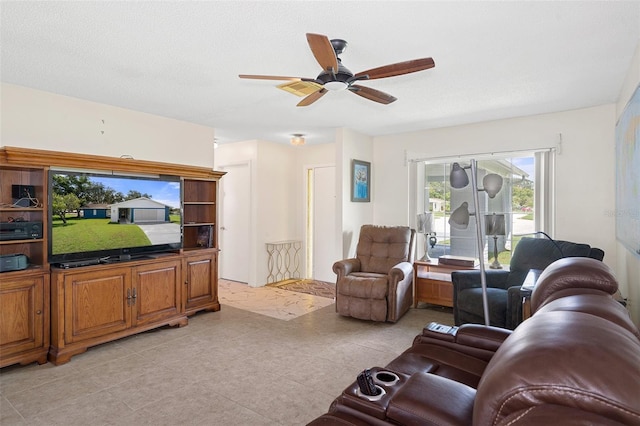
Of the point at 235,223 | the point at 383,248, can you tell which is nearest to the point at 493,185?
the point at 383,248

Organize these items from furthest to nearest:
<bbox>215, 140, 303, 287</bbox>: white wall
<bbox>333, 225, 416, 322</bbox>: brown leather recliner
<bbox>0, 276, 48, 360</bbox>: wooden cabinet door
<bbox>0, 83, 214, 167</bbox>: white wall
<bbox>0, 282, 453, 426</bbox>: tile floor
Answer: <bbox>215, 140, 303, 287</bbox>: white wall < <bbox>333, 225, 416, 322</bbox>: brown leather recliner < <bbox>0, 83, 214, 167</bbox>: white wall < <bbox>0, 276, 48, 360</bbox>: wooden cabinet door < <bbox>0, 282, 453, 426</bbox>: tile floor

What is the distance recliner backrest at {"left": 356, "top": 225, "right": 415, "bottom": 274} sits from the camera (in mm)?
4406

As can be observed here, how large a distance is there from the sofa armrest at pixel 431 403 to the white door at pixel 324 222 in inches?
188

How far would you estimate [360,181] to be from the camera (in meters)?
5.11

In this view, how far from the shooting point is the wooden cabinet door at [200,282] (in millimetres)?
4090

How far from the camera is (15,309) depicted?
283cm

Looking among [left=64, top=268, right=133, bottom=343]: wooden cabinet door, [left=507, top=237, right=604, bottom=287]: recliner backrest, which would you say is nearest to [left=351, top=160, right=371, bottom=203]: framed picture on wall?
[left=507, top=237, right=604, bottom=287]: recliner backrest

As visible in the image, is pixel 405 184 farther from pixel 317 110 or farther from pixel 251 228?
pixel 251 228

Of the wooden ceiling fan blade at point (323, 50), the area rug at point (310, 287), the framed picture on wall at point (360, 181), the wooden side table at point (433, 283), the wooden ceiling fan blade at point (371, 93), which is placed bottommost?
the area rug at point (310, 287)

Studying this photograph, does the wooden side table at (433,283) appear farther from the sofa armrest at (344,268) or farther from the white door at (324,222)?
the white door at (324,222)

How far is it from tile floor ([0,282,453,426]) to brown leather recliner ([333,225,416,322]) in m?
0.16

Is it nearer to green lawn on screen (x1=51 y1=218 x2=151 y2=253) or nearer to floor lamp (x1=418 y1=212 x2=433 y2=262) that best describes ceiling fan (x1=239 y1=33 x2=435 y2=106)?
green lawn on screen (x1=51 y1=218 x2=151 y2=253)

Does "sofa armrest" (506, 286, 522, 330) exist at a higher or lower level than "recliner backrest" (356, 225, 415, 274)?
lower

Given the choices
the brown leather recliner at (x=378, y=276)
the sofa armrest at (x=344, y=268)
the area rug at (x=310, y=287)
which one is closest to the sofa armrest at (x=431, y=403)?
the brown leather recliner at (x=378, y=276)
